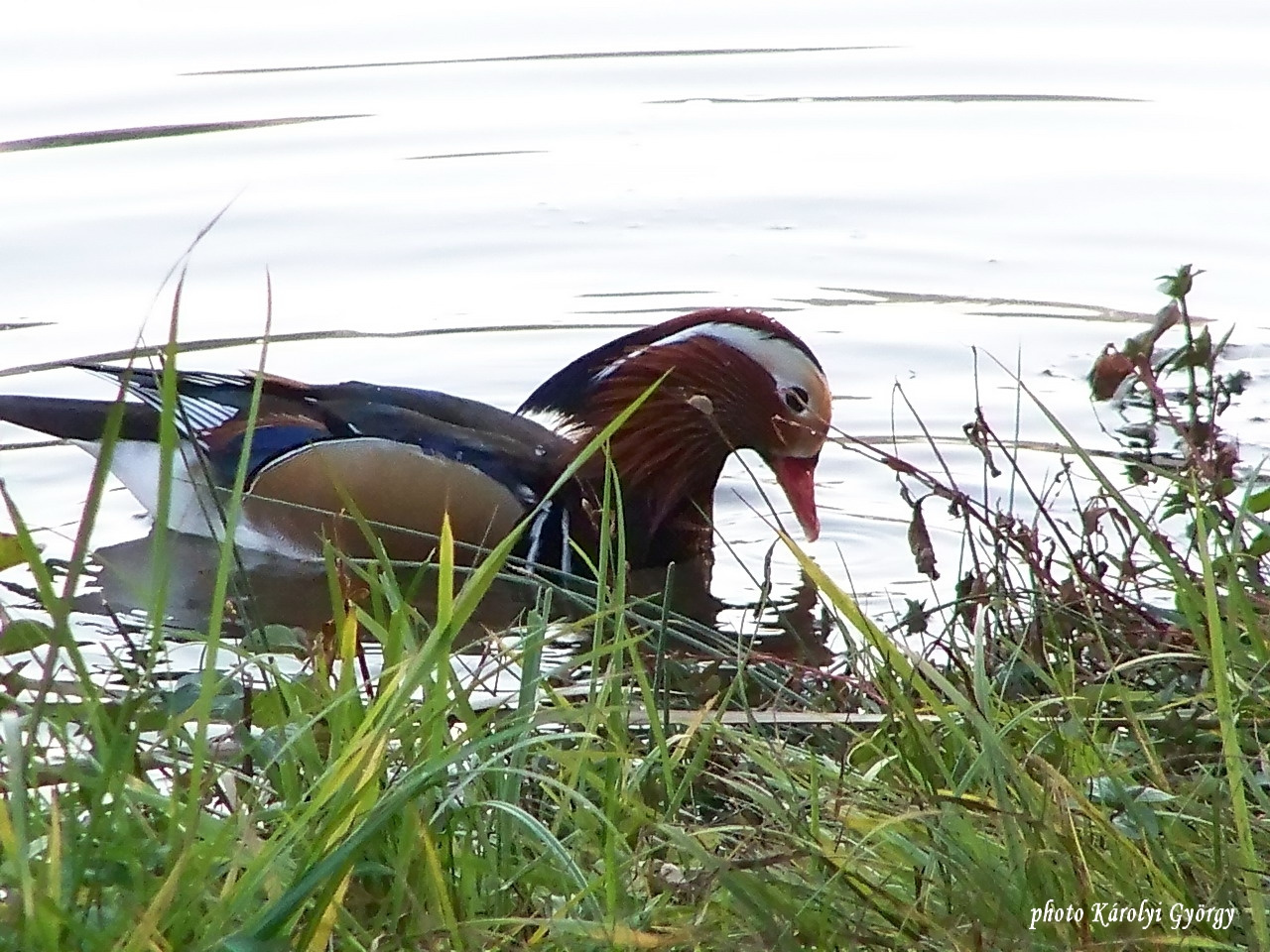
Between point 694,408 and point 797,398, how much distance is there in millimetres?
324

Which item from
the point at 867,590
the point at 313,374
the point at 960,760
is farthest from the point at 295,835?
the point at 313,374

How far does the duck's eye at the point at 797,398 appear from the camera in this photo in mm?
5418

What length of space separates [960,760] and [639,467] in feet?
11.2

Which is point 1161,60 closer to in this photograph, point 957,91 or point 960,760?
point 957,91

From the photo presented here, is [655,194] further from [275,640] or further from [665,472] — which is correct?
[275,640]

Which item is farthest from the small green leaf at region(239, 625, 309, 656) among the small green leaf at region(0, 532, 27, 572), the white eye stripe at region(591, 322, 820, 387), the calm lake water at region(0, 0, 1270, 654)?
the white eye stripe at region(591, 322, 820, 387)

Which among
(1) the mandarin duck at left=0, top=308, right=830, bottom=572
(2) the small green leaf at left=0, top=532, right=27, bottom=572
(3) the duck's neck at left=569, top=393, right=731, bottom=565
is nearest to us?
(2) the small green leaf at left=0, top=532, right=27, bottom=572

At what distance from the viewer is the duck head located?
538cm

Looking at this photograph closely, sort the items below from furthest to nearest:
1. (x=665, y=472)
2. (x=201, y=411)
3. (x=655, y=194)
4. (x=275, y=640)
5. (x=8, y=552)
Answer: (x=655, y=194)
(x=665, y=472)
(x=201, y=411)
(x=275, y=640)
(x=8, y=552)

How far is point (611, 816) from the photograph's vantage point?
230cm

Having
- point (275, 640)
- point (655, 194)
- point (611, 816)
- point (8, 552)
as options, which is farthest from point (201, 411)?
point (611, 816)

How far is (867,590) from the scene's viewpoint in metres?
4.86

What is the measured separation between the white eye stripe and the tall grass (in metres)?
2.68

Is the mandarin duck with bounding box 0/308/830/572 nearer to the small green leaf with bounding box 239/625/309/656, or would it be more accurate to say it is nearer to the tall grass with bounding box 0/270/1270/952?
the small green leaf with bounding box 239/625/309/656
